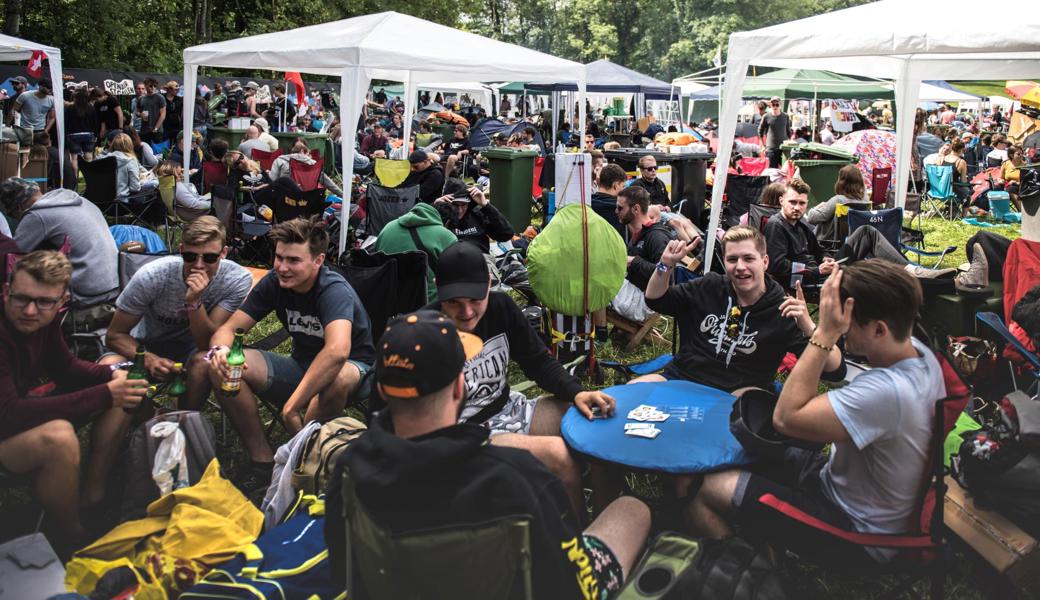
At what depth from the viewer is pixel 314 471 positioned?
9.61 feet

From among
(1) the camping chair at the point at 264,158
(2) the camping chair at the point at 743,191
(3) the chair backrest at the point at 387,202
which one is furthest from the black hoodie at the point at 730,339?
(1) the camping chair at the point at 264,158

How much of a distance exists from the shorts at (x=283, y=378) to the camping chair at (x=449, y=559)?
74.9 inches

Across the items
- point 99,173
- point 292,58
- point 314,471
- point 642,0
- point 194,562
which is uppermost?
point 642,0

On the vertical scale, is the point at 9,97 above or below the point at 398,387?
above

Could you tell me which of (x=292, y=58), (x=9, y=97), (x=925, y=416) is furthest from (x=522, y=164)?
(x=9, y=97)

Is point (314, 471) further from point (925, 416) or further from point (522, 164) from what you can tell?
point (522, 164)

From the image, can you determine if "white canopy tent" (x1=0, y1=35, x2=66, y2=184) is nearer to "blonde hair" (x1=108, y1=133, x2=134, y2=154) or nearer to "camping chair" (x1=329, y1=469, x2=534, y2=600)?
"blonde hair" (x1=108, y1=133, x2=134, y2=154)

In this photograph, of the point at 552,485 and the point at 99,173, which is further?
the point at 99,173

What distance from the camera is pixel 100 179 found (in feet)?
27.8

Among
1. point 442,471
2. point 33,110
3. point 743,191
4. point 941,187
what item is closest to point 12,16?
point 33,110

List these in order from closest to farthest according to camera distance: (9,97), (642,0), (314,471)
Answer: (314,471) → (9,97) → (642,0)

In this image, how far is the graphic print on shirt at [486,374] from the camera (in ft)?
10.5

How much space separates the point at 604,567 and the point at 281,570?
0.95 metres

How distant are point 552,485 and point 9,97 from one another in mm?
17930
